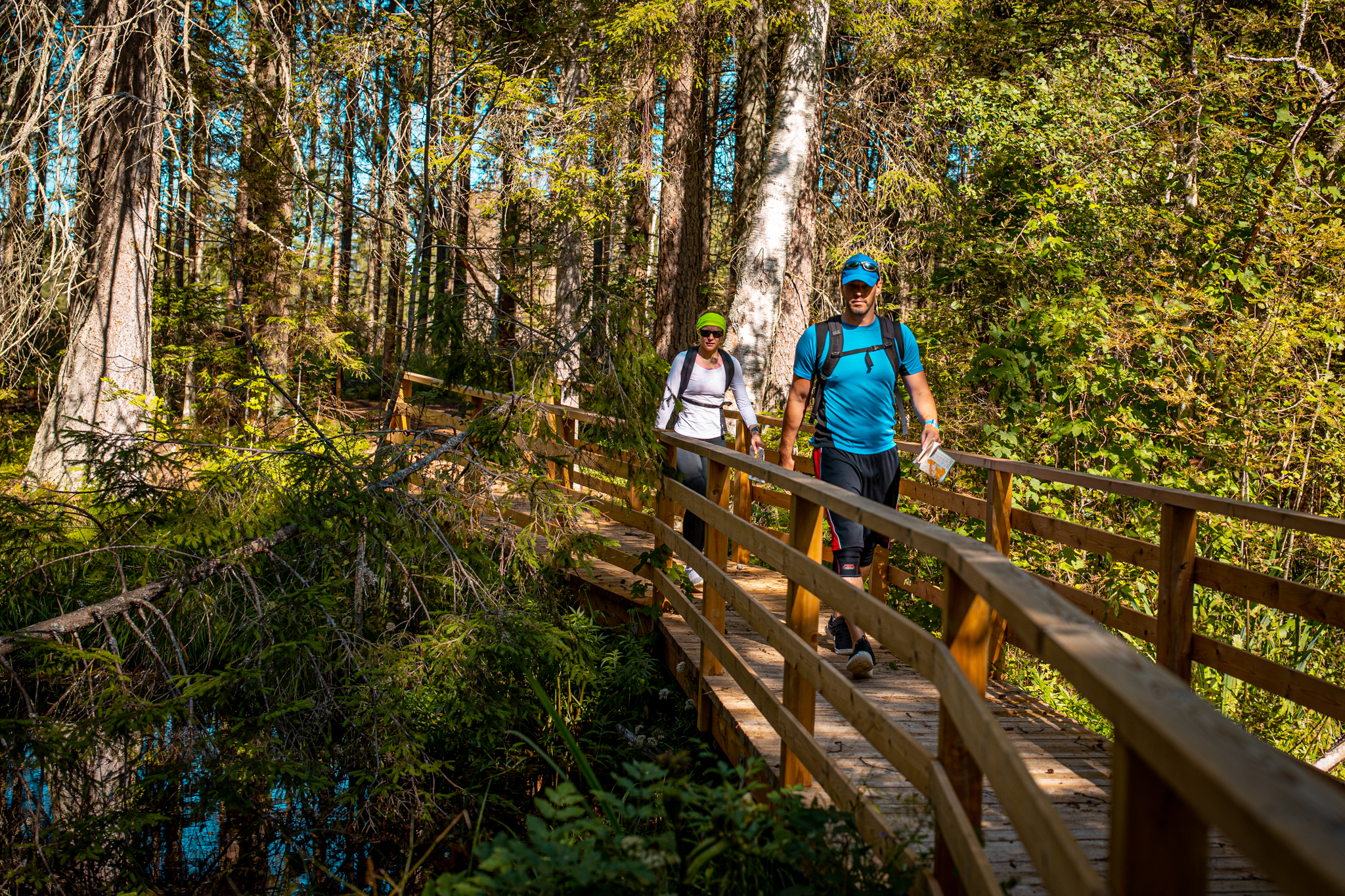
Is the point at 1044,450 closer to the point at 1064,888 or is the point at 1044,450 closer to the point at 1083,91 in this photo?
the point at 1064,888

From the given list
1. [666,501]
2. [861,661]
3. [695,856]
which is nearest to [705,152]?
[666,501]

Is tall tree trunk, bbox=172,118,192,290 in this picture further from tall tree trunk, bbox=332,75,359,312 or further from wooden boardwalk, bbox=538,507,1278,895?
wooden boardwalk, bbox=538,507,1278,895

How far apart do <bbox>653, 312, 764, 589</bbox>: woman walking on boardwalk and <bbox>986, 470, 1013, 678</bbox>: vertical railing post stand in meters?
1.73

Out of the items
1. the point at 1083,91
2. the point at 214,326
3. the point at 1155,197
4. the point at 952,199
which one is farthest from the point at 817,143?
the point at 214,326

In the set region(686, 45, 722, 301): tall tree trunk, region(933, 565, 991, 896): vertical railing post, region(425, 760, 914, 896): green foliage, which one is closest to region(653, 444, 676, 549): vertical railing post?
region(425, 760, 914, 896): green foliage

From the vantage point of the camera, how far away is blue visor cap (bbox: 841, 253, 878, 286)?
191 inches

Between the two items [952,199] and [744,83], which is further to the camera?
[744,83]

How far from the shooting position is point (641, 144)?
14242 mm

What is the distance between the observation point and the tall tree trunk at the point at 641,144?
1312cm

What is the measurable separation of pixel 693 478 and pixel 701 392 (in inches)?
25.0

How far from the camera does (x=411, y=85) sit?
529 inches

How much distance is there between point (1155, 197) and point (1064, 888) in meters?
9.89

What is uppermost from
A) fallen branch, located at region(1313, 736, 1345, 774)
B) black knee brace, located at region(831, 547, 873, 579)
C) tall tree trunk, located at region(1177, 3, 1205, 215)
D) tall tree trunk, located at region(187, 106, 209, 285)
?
tall tree trunk, located at region(1177, 3, 1205, 215)

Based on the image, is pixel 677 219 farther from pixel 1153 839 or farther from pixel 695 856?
pixel 1153 839
